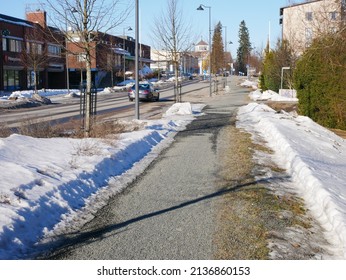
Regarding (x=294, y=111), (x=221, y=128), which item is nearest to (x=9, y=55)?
(x=294, y=111)

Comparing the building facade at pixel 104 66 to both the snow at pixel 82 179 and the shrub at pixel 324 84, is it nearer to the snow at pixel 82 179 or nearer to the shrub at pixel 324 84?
the shrub at pixel 324 84

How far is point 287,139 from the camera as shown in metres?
11.9

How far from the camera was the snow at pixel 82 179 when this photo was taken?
5.02 m

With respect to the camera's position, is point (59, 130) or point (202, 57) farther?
point (202, 57)

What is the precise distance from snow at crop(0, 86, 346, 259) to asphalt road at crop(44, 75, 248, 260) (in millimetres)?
297

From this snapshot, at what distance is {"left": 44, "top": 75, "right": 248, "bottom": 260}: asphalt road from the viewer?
4.56 metres

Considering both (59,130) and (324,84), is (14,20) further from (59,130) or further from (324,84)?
(59,130)

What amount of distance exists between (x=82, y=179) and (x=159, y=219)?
2.03m

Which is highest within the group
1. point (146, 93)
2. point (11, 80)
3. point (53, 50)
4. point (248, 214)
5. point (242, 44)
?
point (242, 44)

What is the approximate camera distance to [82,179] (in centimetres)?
714

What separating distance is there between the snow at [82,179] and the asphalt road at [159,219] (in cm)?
30

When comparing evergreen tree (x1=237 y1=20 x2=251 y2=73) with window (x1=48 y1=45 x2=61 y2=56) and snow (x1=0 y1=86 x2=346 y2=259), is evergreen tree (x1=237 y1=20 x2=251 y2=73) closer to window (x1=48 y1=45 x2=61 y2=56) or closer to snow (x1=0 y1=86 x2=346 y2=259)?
window (x1=48 y1=45 x2=61 y2=56)

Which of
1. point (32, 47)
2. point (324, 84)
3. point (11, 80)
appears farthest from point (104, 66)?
point (324, 84)

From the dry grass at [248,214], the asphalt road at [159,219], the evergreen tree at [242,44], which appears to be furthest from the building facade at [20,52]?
the evergreen tree at [242,44]
